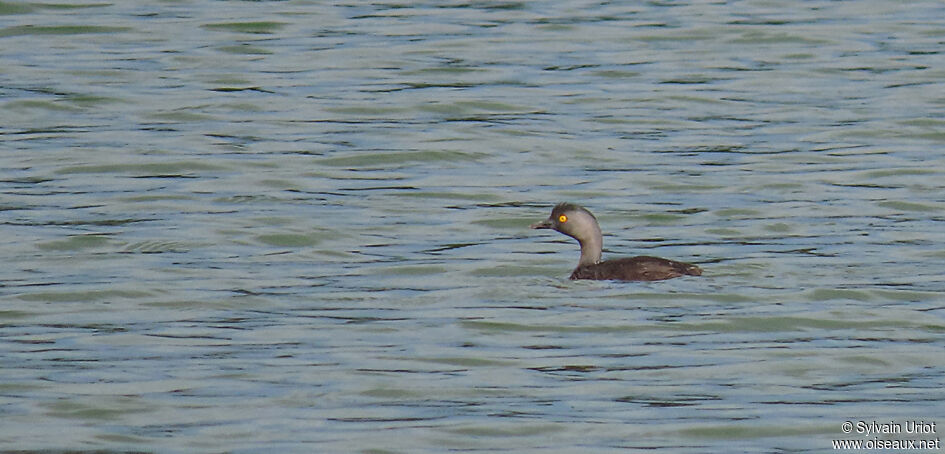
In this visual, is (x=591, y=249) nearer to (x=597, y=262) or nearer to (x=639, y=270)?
(x=597, y=262)

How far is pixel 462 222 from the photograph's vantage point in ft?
53.5

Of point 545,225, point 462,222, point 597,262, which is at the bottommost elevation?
point 462,222

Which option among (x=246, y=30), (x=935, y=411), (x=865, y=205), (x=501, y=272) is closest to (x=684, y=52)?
(x=246, y=30)

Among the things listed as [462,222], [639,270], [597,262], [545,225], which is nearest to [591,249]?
[597,262]

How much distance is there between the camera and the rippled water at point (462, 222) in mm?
10695

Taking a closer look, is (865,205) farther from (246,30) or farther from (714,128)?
(246,30)

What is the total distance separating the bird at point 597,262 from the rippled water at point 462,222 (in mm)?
100

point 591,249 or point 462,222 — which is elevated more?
point 591,249

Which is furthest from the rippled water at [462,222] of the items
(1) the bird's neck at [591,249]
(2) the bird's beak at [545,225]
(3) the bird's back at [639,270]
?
(1) the bird's neck at [591,249]

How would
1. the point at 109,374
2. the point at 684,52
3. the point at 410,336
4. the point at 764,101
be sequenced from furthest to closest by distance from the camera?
the point at 684,52, the point at 764,101, the point at 410,336, the point at 109,374

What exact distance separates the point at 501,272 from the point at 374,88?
8.11 m

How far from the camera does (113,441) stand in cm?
1005

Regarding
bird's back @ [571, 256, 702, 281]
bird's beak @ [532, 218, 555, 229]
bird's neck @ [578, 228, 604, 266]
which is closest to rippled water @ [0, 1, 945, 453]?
bird's back @ [571, 256, 702, 281]

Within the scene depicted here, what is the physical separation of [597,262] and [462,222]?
6.60ft
